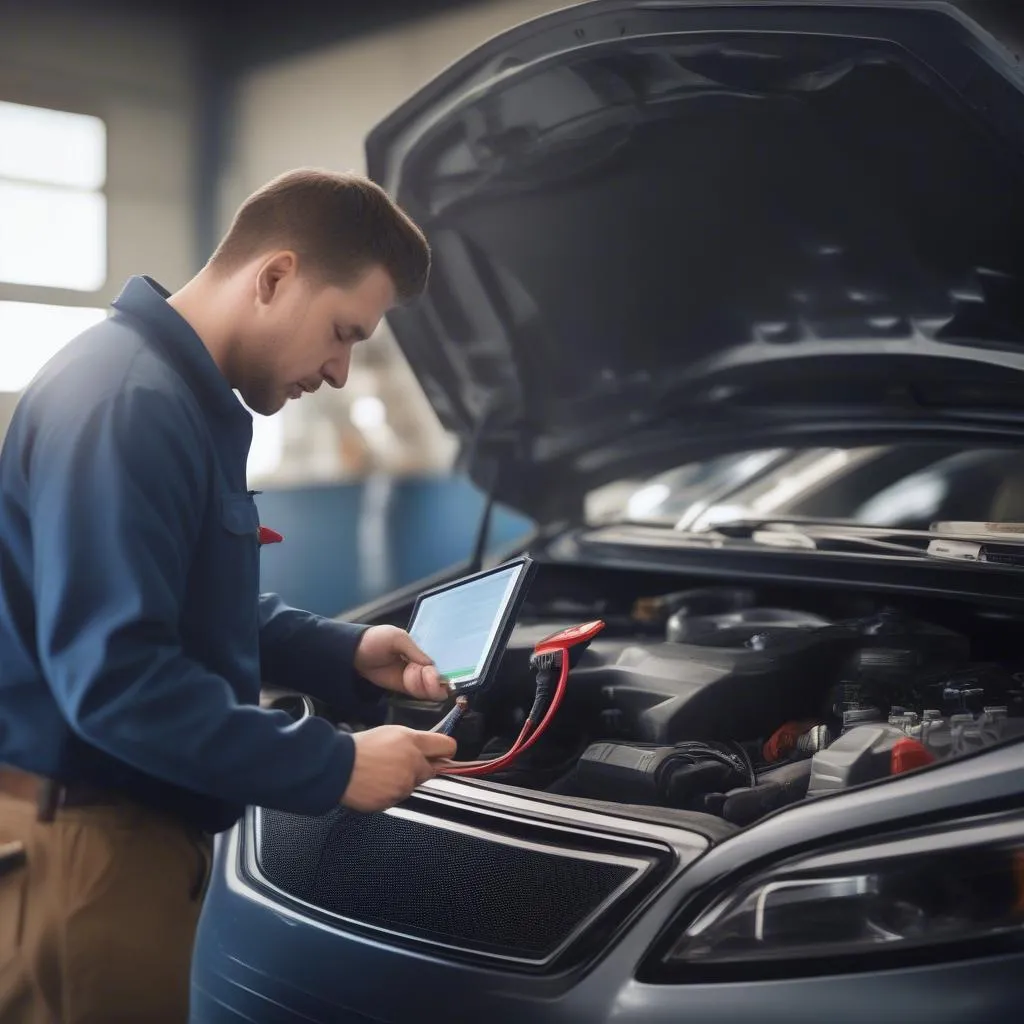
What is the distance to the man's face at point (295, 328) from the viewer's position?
117cm

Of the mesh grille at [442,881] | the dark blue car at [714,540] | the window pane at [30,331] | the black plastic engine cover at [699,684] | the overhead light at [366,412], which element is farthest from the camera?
the overhead light at [366,412]

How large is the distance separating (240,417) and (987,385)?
1318mm

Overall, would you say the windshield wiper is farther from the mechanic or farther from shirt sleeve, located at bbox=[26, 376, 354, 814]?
shirt sleeve, located at bbox=[26, 376, 354, 814]

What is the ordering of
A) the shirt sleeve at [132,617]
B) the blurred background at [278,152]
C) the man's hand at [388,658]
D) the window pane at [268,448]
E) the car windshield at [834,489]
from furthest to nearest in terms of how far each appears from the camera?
the window pane at [268,448]
the blurred background at [278,152]
the car windshield at [834,489]
the man's hand at [388,658]
the shirt sleeve at [132,617]

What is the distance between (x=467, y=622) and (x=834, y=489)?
40.9 inches

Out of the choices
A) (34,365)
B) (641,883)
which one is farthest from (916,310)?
(34,365)

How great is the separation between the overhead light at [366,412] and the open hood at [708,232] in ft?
11.3

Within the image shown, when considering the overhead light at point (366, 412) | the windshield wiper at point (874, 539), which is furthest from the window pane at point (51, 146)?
the windshield wiper at point (874, 539)

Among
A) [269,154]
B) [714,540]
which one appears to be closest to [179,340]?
[714,540]

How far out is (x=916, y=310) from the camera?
194cm

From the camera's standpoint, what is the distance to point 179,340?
113 cm

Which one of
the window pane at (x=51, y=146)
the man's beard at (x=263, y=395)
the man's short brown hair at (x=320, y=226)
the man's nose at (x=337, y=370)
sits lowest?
the man's beard at (x=263, y=395)

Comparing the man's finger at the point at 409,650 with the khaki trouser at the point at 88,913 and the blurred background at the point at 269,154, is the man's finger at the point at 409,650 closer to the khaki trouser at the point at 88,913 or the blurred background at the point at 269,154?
the khaki trouser at the point at 88,913

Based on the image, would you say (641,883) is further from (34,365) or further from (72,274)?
(72,274)
